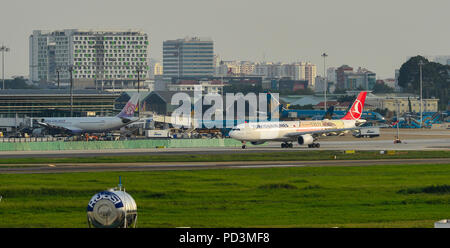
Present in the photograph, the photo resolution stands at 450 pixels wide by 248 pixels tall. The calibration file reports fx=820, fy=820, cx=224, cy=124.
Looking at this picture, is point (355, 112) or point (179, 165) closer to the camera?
point (179, 165)

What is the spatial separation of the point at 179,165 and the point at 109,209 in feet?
199

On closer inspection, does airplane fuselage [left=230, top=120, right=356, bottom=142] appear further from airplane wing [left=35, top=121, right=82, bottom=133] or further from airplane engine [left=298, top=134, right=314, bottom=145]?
airplane wing [left=35, top=121, right=82, bottom=133]

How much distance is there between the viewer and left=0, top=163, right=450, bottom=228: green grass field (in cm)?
4088

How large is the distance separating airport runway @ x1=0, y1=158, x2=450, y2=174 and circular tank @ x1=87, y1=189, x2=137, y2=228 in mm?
52961

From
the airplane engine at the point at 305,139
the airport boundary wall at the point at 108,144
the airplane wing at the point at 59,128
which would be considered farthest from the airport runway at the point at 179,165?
the airplane wing at the point at 59,128

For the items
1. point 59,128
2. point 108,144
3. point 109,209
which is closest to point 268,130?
point 108,144

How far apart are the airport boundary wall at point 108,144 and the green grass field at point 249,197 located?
169 ft

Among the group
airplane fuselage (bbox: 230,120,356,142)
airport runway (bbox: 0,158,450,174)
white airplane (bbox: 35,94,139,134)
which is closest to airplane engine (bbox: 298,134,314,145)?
airplane fuselage (bbox: 230,120,356,142)

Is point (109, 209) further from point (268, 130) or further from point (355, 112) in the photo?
point (355, 112)

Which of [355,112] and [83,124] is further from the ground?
[355,112]

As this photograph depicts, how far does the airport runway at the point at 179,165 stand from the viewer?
252 feet

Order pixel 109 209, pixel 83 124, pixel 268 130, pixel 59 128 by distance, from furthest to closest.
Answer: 1. pixel 83 124
2. pixel 59 128
3. pixel 268 130
4. pixel 109 209

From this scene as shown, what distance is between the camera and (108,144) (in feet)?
409
